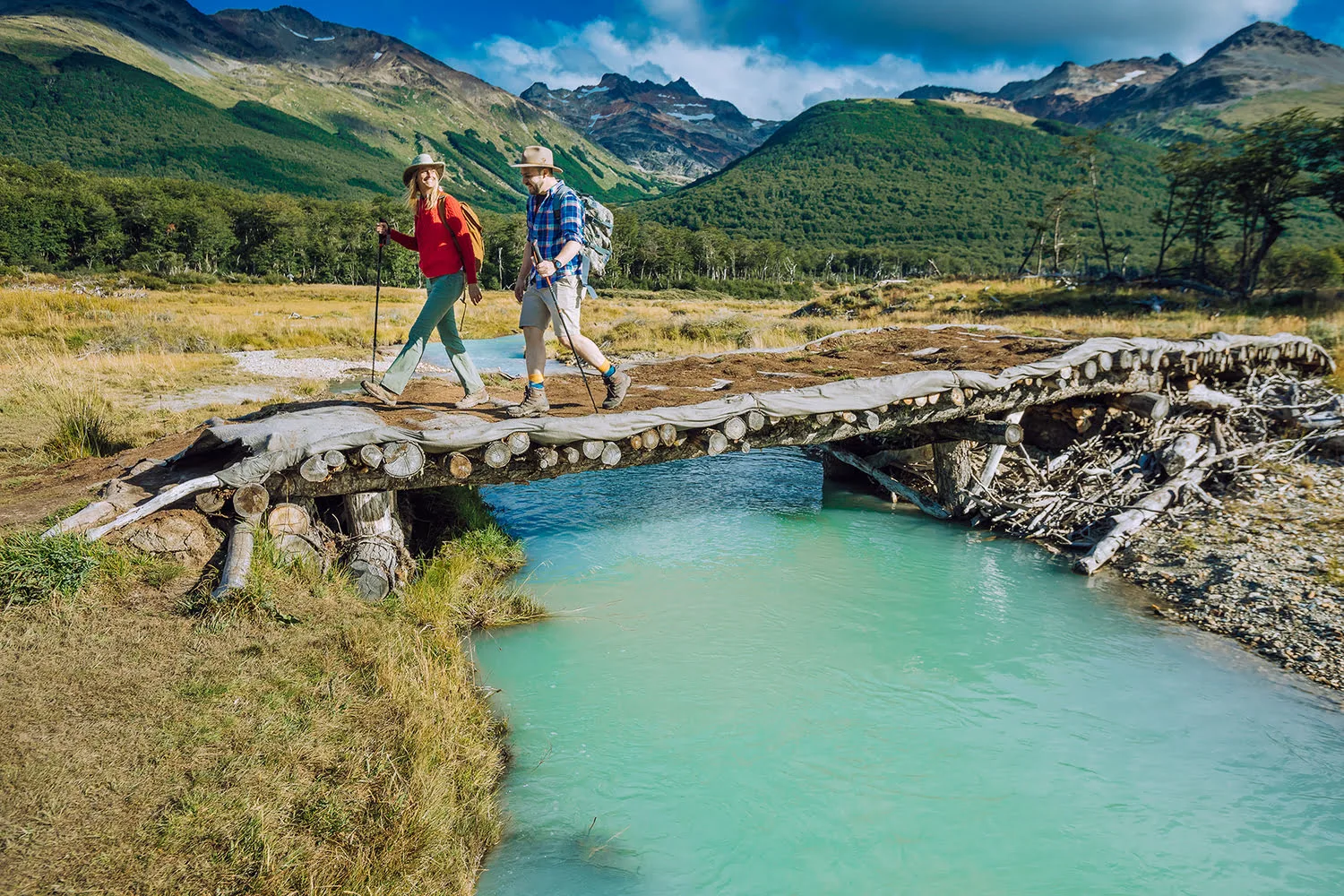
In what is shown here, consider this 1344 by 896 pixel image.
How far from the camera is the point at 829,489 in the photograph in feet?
39.6

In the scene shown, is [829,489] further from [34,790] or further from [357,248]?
[357,248]

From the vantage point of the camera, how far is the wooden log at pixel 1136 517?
330 inches

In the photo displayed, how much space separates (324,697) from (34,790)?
143cm

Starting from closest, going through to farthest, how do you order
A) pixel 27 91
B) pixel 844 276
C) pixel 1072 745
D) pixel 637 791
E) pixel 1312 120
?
1. pixel 637 791
2. pixel 1072 745
3. pixel 1312 120
4. pixel 844 276
5. pixel 27 91

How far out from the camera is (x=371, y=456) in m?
5.77

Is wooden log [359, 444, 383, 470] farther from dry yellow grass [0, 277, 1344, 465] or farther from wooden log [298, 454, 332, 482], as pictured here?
dry yellow grass [0, 277, 1344, 465]

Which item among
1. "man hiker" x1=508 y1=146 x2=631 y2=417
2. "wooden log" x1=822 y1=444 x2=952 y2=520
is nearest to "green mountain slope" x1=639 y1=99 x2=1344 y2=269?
"wooden log" x1=822 y1=444 x2=952 y2=520

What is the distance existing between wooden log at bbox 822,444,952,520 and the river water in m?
1.90

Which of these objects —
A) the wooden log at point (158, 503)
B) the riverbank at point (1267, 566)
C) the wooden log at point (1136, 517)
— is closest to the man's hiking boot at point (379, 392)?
the wooden log at point (158, 503)

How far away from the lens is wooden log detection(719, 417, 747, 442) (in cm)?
744

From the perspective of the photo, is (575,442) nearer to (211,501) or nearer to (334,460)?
(334,460)

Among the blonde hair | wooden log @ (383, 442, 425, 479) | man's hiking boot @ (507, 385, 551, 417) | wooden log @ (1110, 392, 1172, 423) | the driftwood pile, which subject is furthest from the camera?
wooden log @ (1110, 392, 1172, 423)

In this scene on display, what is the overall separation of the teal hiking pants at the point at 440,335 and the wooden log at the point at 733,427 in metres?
2.71

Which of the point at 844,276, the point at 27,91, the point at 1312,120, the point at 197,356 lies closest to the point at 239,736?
the point at 197,356
